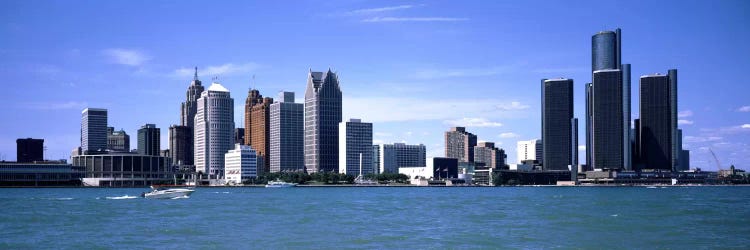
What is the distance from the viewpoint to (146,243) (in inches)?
1917

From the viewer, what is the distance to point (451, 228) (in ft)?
194

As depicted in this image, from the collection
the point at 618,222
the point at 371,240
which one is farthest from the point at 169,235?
the point at 618,222

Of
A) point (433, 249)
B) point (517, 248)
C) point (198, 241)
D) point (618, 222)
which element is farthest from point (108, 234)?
point (618, 222)

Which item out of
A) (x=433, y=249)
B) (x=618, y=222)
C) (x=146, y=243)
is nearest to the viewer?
(x=433, y=249)

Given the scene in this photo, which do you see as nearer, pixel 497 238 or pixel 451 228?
pixel 497 238

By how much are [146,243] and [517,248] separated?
67.3 feet

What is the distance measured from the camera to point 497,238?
171 feet

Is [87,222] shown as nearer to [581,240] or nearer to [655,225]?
[581,240]

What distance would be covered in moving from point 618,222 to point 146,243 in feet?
113

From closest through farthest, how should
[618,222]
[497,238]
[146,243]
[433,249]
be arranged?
[433,249] → [146,243] → [497,238] → [618,222]

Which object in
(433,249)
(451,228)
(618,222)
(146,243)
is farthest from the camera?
(618,222)

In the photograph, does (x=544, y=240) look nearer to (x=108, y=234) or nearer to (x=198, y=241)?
(x=198, y=241)

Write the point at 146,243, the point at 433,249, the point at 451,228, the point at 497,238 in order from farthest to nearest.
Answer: the point at 451,228 < the point at 497,238 < the point at 146,243 < the point at 433,249

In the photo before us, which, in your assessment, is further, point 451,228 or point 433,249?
point 451,228
